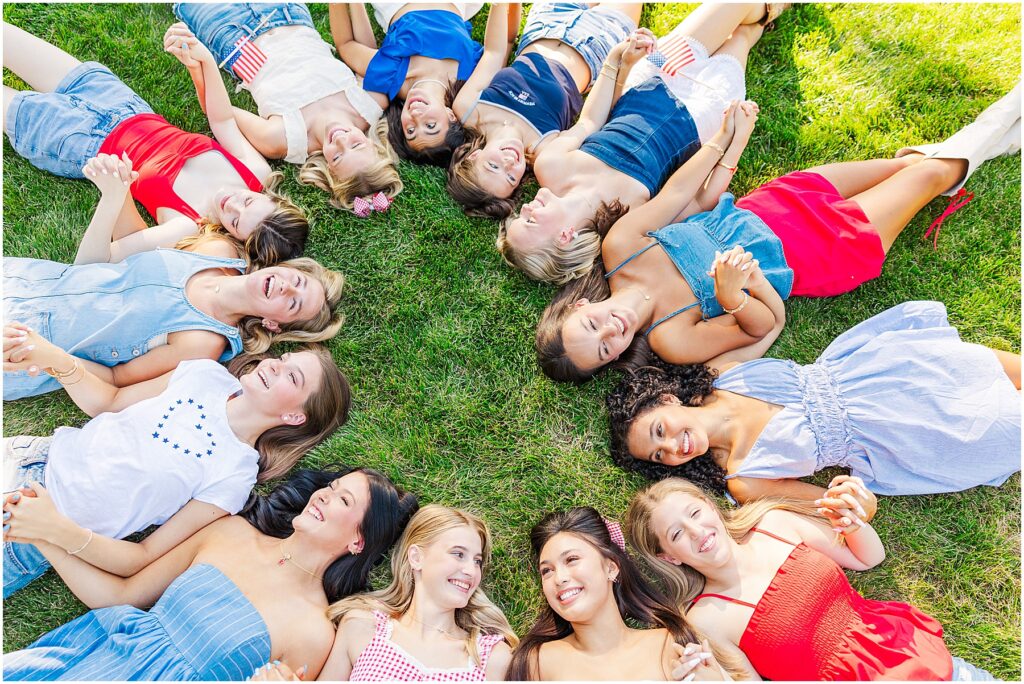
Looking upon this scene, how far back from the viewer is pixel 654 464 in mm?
4152

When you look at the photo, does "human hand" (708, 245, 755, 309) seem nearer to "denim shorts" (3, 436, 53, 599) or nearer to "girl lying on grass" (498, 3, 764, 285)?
"girl lying on grass" (498, 3, 764, 285)

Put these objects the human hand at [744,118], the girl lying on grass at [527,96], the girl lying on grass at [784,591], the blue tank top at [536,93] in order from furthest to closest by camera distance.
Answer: the blue tank top at [536,93], the girl lying on grass at [527,96], the human hand at [744,118], the girl lying on grass at [784,591]

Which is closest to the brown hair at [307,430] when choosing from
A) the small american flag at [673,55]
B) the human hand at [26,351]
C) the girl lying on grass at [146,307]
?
the girl lying on grass at [146,307]

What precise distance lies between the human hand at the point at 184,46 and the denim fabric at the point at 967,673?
5.48 meters

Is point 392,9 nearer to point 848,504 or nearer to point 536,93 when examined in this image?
point 536,93

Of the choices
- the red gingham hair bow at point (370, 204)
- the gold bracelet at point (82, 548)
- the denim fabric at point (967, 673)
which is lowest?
the denim fabric at point (967, 673)

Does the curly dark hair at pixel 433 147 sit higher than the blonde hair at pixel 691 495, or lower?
higher

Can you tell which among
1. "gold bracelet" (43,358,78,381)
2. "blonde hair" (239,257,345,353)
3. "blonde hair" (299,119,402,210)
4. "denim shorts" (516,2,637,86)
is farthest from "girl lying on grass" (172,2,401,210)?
"gold bracelet" (43,358,78,381)

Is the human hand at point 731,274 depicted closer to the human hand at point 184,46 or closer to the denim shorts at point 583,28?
the denim shorts at point 583,28

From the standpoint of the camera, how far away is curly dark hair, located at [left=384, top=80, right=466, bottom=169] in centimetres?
467

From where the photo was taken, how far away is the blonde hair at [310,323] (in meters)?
4.31

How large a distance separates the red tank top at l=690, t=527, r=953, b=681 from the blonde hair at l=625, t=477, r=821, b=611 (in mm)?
236

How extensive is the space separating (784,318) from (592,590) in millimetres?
1985

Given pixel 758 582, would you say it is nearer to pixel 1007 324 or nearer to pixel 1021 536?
pixel 1021 536
